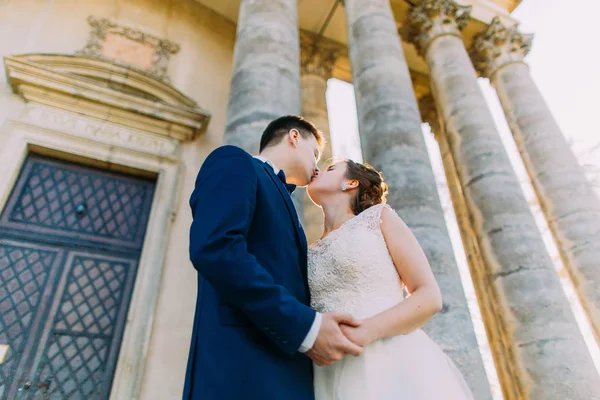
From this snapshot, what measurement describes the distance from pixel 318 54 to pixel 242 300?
914 centimetres

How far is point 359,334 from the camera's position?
58.3 inches

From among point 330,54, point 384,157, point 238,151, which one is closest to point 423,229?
point 384,157

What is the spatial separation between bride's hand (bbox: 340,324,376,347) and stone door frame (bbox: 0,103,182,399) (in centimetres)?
434

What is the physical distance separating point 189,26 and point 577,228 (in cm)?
853

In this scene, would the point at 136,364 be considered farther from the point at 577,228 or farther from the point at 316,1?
the point at 316,1

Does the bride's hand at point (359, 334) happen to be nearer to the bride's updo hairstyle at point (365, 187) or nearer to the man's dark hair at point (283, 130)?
the bride's updo hairstyle at point (365, 187)

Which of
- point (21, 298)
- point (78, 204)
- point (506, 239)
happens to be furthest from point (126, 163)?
point (506, 239)

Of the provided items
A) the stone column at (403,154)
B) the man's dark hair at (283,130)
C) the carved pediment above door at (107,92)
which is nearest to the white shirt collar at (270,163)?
the man's dark hair at (283,130)

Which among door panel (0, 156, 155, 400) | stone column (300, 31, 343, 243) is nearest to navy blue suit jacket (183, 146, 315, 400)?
door panel (0, 156, 155, 400)

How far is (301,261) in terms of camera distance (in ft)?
6.03

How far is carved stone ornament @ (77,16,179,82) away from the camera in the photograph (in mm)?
7199

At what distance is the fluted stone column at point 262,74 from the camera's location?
379 centimetres

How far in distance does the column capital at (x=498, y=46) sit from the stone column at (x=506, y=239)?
123cm

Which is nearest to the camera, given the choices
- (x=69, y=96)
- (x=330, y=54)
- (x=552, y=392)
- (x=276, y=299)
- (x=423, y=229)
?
(x=276, y=299)
